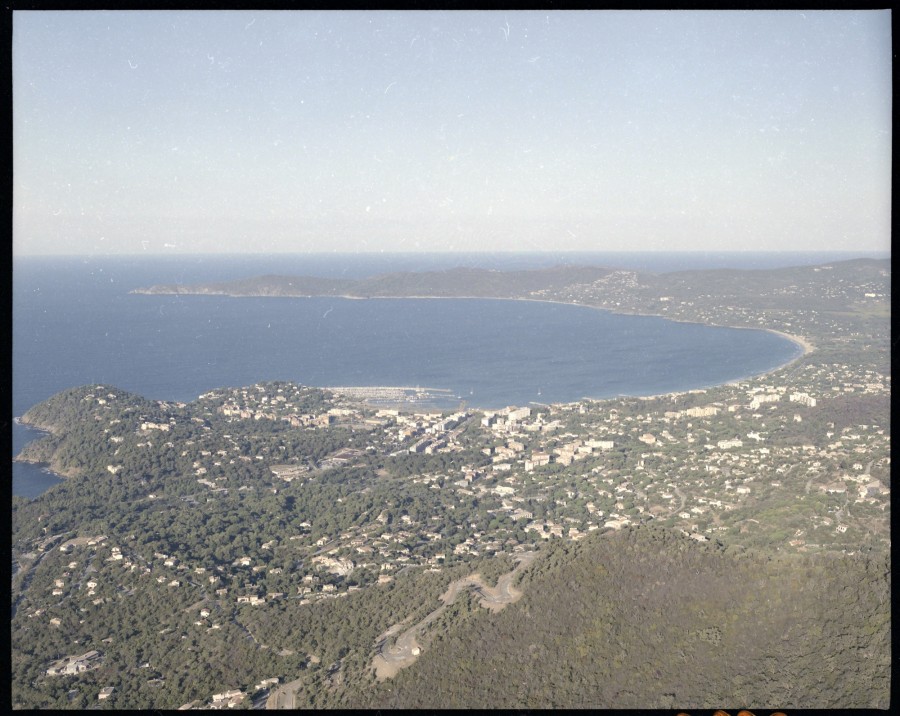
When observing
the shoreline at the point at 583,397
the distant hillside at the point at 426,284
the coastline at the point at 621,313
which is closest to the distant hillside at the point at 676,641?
the shoreline at the point at 583,397

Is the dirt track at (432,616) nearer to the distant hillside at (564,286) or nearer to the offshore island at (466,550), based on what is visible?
the offshore island at (466,550)

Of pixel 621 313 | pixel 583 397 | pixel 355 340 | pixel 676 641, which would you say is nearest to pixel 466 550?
pixel 676 641

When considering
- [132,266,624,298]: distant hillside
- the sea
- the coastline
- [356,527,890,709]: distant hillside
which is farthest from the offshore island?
[132,266,624,298]: distant hillside

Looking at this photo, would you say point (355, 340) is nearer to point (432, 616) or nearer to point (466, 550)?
point (466, 550)

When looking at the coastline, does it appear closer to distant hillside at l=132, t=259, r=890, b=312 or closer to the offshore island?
distant hillside at l=132, t=259, r=890, b=312

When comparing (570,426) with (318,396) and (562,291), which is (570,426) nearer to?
(318,396)
